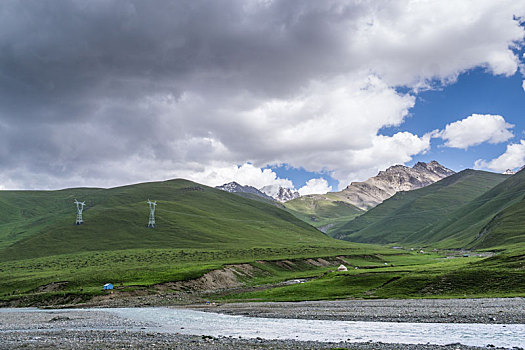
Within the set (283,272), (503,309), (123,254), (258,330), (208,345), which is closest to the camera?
(208,345)

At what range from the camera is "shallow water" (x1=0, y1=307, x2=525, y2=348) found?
3401cm

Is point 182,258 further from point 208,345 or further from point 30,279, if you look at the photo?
point 208,345

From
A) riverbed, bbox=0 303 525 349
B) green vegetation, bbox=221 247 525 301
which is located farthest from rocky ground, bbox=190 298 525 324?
green vegetation, bbox=221 247 525 301

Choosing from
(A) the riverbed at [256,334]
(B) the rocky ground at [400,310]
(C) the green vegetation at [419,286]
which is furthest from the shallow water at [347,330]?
(C) the green vegetation at [419,286]

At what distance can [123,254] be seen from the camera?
179 m

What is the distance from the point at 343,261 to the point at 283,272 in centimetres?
4695

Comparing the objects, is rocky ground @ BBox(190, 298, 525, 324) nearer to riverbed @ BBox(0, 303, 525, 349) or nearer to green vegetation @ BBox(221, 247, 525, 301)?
riverbed @ BBox(0, 303, 525, 349)

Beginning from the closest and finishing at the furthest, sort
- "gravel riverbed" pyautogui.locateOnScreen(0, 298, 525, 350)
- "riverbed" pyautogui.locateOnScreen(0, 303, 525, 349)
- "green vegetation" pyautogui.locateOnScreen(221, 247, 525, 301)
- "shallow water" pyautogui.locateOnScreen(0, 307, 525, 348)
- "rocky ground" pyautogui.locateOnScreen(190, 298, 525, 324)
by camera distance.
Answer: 1. "gravel riverbed" pyautogui.locateOnScreen(0, 298, 525, 350)
2. "riverbed" pyautogui.locateOnScreen(0, 303, 525, 349)
3. "shallow water" pyautogui.locateOnScreen(0, 307, 525, 348)
4. "rocky ground" pyautogui.locateOnScreen(190, 298, 525, 324)
5. "green vegetation" pyautogui.locateOnScreen(221, 247, 525, 301)

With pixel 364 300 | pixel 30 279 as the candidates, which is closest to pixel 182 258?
pixel 30 279

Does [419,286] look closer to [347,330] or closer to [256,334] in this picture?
[347,330]

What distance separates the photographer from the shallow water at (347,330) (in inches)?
1339

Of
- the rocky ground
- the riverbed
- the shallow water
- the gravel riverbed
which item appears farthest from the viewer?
the rocky ground

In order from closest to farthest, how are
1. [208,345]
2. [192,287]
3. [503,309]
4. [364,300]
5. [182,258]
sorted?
[208,345], [503,309], [364,300], [192,287], [182,258]

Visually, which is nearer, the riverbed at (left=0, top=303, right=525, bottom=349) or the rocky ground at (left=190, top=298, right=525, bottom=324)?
the riverbed at (left=0, top=303, right=525, bottom=349)
